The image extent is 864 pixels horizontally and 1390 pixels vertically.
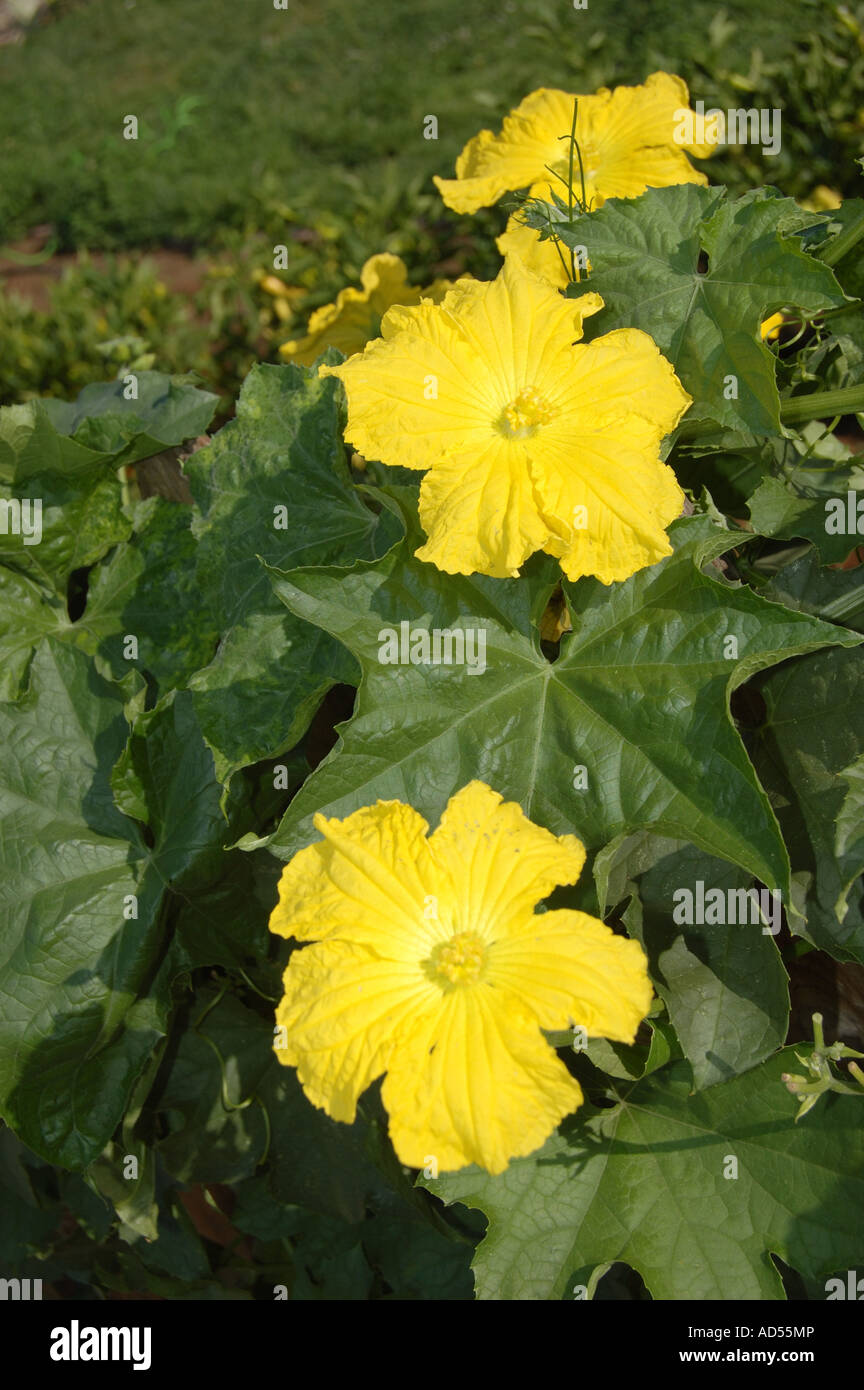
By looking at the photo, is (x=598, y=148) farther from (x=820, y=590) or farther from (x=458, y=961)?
(x=458, y=961)

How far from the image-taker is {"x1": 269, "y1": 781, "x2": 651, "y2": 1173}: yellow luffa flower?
1.04 m

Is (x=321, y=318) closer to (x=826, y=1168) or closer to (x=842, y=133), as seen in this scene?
(x=826, y=1168)

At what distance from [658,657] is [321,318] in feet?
3.08

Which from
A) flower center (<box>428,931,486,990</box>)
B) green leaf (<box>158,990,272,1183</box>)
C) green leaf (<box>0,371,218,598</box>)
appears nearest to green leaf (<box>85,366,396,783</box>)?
green leaf (<box>0,371,218,598</box>)

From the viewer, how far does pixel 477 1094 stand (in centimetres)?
104

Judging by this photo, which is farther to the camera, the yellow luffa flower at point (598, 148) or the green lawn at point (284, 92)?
the green lawn at point (284, 92)

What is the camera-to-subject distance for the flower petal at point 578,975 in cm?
106

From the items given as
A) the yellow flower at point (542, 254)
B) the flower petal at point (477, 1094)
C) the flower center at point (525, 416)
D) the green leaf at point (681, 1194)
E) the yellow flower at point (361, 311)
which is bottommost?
the green leaf at point (681, 1194)

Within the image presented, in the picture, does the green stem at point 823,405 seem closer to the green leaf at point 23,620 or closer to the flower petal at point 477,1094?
the flower petal at point 477,1094

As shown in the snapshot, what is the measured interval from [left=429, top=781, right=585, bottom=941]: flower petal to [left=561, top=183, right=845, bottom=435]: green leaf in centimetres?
51

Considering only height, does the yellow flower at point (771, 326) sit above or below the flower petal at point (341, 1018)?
above

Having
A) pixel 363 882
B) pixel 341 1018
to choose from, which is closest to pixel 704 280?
pixel 363 882

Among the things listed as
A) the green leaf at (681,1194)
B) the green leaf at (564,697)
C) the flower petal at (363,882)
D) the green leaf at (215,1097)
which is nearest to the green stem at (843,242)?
the green leaf at (564,697)

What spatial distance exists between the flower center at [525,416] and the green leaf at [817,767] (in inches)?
16.4
